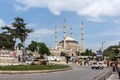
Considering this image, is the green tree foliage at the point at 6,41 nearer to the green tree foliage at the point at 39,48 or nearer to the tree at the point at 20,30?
the tree at the point at 20,30

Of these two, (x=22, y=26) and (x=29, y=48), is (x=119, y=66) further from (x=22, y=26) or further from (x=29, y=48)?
(x=29, y=48)

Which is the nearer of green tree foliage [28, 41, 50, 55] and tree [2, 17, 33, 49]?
tree [2, 17, 33, 49]

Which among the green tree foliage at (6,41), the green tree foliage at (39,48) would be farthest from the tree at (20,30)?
the green tree foliage at (39,48)

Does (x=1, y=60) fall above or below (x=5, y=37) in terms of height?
below

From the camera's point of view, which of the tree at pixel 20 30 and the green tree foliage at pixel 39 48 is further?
the green tree foliage at pixel 39 48

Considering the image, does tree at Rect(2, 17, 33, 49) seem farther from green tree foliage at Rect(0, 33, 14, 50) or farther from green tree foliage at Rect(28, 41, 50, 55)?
green tree foliage at Rect(28, 41, 50, 55)

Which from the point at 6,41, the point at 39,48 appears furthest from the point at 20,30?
the point at 39,48

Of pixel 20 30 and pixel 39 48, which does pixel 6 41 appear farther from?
pixel 39 48

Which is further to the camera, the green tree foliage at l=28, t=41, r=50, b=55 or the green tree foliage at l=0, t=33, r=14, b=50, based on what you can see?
the green tree foliage at l=28, t=41, r=50, b=55

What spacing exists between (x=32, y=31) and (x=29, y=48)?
83.6 metres

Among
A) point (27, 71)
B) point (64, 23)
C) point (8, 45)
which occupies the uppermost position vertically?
point (64, 23)

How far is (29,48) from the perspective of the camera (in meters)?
189

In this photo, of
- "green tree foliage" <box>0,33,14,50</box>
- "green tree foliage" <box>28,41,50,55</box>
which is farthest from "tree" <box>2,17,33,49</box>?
"green tree foliage" <box>28,41,50,55</box>

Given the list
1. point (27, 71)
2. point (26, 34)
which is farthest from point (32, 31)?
point (27, 71)
